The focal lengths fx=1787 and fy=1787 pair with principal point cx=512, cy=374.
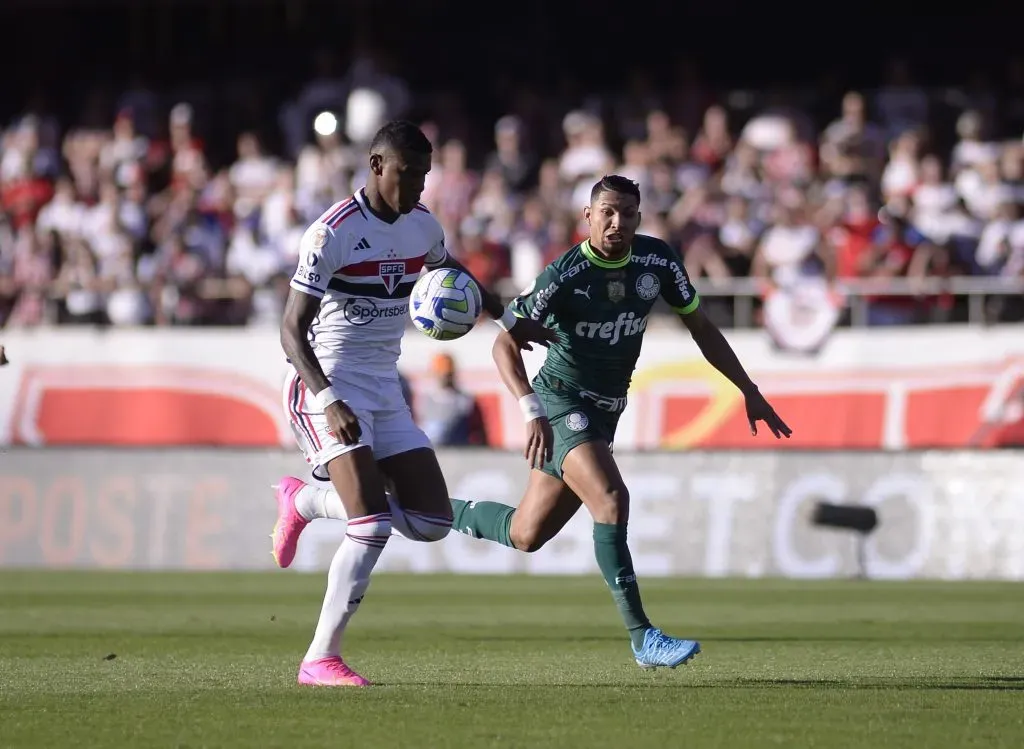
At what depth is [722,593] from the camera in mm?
15242

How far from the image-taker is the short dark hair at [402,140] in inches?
329

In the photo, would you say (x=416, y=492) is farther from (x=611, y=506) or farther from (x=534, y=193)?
(x=534, y=193)

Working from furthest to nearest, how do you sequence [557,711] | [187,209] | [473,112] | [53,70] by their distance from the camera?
1. [53,70]
2. [473,112]
3. [187,209]
4. [557,711]

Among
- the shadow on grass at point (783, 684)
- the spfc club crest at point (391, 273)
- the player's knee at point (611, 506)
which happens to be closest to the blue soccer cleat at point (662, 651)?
the shadow on grass at point (783, 684)

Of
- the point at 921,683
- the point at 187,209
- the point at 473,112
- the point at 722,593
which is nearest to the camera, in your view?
the point at 921,683

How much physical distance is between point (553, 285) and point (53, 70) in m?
20.5

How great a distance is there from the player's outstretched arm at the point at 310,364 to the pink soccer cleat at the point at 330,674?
105 centimetres

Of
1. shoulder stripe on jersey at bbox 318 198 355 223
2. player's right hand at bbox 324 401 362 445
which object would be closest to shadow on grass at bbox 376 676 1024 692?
player's right hand at bbox 324 401 362 445

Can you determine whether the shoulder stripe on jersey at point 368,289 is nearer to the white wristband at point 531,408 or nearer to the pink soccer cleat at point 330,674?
the white wristband at point 531,408

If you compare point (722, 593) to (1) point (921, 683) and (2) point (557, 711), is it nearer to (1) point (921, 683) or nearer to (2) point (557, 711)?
(1) point (921, 683)

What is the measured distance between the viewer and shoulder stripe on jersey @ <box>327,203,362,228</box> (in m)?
8.44

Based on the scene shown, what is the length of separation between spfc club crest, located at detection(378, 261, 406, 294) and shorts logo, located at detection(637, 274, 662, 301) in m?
1.50

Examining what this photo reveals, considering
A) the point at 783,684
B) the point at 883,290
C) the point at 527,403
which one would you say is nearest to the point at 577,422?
the point at 527,403

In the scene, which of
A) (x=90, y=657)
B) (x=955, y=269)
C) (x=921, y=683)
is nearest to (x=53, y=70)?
(x=955, y=269)
